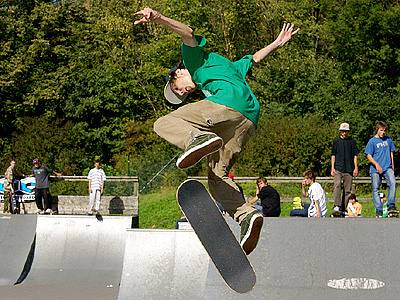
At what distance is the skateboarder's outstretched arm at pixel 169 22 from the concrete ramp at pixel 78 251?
782 centimetres

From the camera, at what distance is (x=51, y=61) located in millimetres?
37344

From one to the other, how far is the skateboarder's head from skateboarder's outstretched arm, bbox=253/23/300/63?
0.72m

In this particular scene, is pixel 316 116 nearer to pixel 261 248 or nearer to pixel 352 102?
pixel 352 102

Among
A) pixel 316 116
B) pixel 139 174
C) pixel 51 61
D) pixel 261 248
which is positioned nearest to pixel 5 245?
pixel 261 248

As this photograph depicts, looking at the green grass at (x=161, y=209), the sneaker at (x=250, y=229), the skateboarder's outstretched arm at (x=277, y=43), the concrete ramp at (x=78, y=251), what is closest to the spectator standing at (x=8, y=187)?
the green grass at (x=161, y=209)

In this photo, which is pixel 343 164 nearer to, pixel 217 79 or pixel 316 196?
pixel 316 196

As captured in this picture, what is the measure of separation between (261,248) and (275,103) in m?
21.8

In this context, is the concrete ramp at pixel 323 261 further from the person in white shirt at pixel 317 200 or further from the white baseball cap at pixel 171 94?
the white baseball cap at pixel 171 94

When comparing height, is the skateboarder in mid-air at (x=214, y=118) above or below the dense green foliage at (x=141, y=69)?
below

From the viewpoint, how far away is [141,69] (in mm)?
35906

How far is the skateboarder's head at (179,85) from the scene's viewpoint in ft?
22.7

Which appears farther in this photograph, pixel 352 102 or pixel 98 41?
pixel 98 41

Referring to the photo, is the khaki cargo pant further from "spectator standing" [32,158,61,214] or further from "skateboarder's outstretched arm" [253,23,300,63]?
"spectator standing" [32,158,61,214]

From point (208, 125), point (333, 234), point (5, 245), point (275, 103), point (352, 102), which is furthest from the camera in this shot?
point (275, 103)
